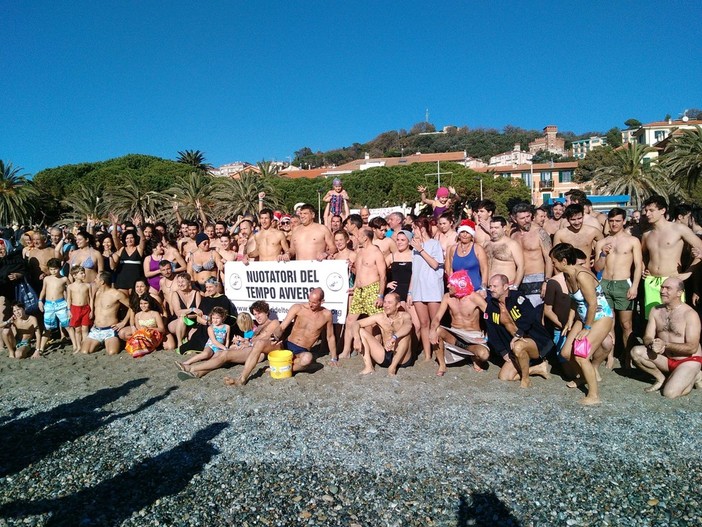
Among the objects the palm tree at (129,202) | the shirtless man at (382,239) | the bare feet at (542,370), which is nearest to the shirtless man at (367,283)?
the shirtless man at (382,239)

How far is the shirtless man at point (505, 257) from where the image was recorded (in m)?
6.68

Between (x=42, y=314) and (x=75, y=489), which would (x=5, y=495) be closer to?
(x=75, y=489)

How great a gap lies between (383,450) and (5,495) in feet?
10.2

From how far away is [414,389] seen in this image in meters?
5.84

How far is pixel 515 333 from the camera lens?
601 centimetres

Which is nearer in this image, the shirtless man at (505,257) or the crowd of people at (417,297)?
the crowd of people at (417,297)

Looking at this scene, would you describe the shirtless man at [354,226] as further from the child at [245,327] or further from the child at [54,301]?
the child at [54,301]

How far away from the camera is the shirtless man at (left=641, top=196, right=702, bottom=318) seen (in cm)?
636

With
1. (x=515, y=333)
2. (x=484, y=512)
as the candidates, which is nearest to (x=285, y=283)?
(x=515, y=333)

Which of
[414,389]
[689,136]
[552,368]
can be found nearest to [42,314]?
[414,389]

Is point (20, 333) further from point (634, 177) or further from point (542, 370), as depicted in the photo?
point (634, 177)

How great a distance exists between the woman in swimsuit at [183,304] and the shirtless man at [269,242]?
1260 millimetres

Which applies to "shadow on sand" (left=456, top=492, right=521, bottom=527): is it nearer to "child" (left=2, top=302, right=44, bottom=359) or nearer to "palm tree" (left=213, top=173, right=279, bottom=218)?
"child" (left=2, top=302, right=44, bottom=359)

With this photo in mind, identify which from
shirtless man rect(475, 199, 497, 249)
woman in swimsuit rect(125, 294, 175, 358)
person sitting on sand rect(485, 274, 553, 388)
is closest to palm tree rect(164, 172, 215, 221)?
woman in swimsuit rect(125, 294, 175, 358)
